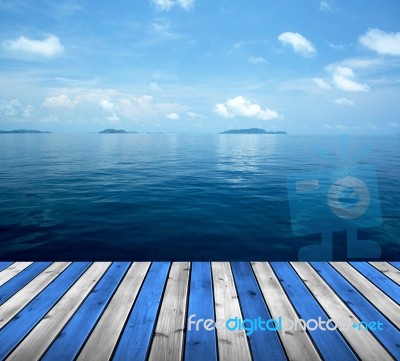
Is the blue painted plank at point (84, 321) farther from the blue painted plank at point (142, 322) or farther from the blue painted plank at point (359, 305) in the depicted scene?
the blue painted plank at point (359, 305)

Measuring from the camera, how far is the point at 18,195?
43.6 feet

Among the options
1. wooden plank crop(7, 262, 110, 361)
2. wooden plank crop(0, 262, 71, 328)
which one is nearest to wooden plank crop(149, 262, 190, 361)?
wooden plank crop(7, 262, 110, 361)

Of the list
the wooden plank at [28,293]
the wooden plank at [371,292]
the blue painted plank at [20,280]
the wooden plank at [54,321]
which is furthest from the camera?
the blue painted plank at [20,280]

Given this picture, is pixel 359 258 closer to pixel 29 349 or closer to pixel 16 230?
pixel 29 349

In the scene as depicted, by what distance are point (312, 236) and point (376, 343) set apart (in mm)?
6293

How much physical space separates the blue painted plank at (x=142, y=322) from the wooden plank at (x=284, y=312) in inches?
57.7

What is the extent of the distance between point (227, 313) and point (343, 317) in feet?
4.67

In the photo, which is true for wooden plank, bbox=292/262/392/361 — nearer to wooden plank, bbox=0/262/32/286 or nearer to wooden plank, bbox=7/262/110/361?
wooden plank, bbox=7/262/110/361

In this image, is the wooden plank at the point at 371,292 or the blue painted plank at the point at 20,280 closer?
the wooden plank at the point at 371,292

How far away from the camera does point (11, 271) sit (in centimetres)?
428

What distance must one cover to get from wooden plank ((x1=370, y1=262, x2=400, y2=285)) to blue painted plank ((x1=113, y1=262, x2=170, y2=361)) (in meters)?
3.68

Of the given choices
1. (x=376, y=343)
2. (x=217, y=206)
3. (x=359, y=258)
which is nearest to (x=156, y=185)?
(x=217, y=206)

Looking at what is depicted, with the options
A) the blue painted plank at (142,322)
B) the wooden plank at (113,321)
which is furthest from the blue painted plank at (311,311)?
the wooden plank at (113,321)

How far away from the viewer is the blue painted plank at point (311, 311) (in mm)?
2627
